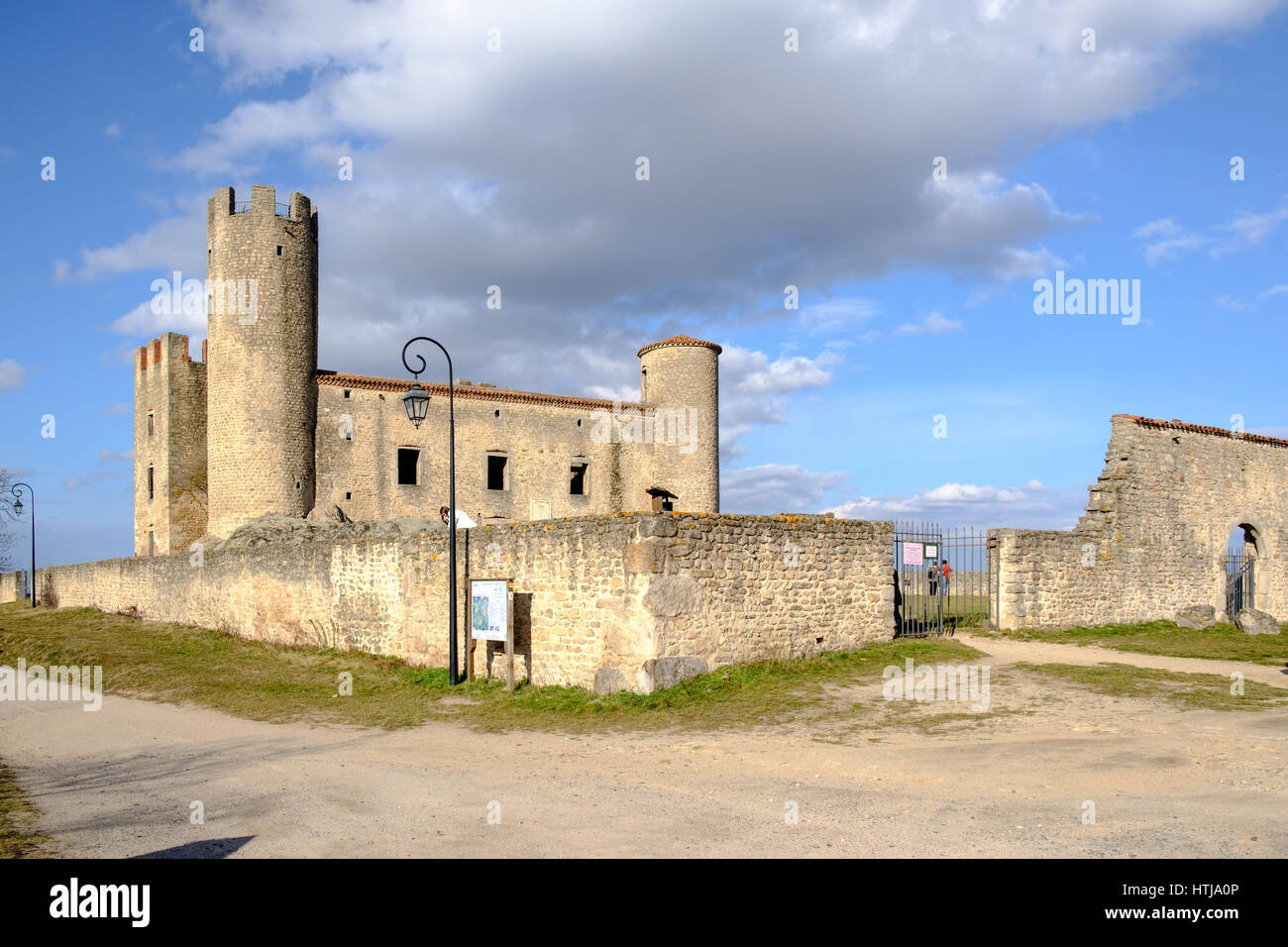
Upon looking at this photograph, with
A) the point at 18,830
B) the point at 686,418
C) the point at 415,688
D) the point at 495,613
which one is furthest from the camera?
the point at 686,418

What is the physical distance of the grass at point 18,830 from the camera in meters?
5.48

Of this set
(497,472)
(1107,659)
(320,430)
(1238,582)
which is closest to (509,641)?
(1107,659)

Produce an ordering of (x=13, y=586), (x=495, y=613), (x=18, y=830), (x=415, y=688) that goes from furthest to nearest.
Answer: (x=13, y=586) < (x=415, y=688) < (x=495, y=613) < (x=18, y=830)

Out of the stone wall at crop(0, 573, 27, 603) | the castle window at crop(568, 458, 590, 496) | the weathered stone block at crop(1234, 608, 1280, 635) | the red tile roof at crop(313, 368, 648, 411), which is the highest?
the red tile roof at crop(313, 368, 648, 411)

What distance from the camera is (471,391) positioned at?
111 feet

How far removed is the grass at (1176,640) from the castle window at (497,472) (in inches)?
862

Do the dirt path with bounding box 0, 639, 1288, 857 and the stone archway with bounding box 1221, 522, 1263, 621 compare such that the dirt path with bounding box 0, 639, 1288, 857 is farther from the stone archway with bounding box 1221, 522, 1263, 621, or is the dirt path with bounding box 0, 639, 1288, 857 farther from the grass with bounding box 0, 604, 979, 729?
the stone archway with bounding box 1221, 522, 1263, 621

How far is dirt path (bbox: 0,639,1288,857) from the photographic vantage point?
548cm

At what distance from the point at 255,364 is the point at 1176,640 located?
2810 centimetres

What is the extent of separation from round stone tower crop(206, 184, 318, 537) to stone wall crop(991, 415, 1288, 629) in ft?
77.4

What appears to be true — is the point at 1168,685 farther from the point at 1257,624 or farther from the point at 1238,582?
the point at 1238,582

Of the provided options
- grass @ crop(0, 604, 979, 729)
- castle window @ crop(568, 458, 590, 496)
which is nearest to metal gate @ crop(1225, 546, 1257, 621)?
grass @ crop(0, 604, 979, 729)

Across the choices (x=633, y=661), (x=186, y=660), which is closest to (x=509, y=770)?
(x=633, y=661)
